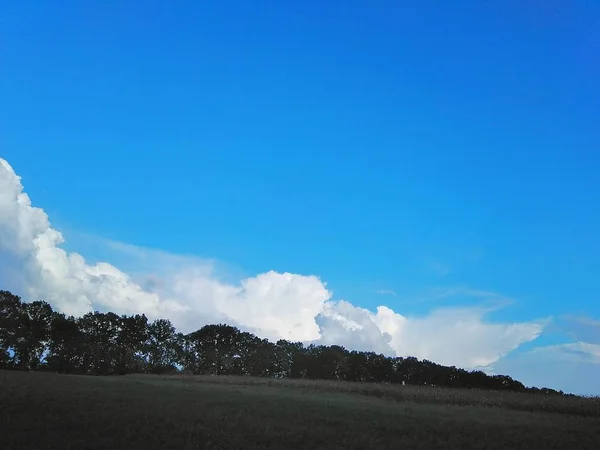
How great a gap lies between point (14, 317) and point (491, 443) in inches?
4259

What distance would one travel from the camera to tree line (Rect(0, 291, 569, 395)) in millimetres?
102562

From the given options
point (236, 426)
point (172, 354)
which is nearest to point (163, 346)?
point (172, 354)

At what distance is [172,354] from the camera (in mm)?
130250

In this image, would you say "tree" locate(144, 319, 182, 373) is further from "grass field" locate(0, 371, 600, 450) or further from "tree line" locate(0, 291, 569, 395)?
"grass field" locate(0, 371, 600, 450)

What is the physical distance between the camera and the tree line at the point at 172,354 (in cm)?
10256

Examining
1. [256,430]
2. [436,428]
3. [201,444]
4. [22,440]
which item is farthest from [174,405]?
[436,428]

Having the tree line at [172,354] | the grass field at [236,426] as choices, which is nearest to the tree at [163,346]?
the tree line at [172,354]

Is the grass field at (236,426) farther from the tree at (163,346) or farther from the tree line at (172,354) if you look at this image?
the tree at (163,346)

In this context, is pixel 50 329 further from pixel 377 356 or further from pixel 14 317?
pixel 377 356

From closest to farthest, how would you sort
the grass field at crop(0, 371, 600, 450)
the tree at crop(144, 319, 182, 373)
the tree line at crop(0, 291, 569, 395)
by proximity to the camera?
the grass field at crop(0, 371, 600, 450), the tree line at crop(0, 291, 569, 395), the tree at crop(144, 319, 182, 373)

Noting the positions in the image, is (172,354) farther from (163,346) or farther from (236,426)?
(236,426)

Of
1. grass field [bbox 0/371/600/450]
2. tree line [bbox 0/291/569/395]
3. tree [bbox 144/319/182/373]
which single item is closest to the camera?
grass field [bbox 0/371/600/450]

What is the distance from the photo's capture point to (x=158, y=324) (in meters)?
133

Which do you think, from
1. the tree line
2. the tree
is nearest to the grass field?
the tree line
